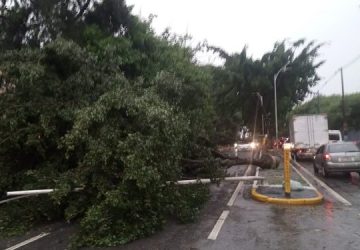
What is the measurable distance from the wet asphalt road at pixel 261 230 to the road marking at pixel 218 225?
0.07m

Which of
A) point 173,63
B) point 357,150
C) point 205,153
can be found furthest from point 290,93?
point 205,153

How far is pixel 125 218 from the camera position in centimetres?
906

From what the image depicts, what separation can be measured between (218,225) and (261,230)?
101 cm

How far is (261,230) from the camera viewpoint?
920cm

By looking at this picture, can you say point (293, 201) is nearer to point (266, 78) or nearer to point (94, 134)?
point (94, 134)

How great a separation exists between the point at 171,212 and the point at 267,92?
3449cm

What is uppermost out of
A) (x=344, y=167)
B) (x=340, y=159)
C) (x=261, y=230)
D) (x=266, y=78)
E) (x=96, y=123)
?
(x=266, y=78)

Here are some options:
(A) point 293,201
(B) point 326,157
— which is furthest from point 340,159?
(A) point 293,201

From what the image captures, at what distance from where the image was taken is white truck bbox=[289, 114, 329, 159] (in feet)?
100.0

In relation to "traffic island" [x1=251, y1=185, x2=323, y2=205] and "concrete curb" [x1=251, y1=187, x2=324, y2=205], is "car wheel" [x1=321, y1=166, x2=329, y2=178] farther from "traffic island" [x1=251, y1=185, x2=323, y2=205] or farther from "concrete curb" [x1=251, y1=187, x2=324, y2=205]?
"concrete curb" [x1=251, y1=187, x2=324, y2=205]

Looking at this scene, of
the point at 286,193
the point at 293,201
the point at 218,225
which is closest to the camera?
the point at 218,225

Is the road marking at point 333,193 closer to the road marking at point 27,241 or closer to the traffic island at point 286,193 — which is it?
the traffic island at point 286,193

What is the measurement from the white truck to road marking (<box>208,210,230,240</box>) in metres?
20.5

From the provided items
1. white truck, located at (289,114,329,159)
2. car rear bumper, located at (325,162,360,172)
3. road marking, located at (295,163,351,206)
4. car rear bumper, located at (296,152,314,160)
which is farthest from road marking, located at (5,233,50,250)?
car rear bumper, located at (296,152,314,160)
